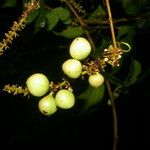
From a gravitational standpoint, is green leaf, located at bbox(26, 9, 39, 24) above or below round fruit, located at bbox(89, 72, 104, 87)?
above

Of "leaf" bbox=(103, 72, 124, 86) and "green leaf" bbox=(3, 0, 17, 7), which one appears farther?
"green leaf" bbox=(3, 0, 17, 7)

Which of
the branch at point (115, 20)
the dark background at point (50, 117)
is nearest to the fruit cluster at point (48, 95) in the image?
the branch at point (115, 20)

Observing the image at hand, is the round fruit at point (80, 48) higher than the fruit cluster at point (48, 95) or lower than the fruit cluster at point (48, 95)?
higher

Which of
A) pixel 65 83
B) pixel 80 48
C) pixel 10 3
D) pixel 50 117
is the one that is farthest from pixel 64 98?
pixel 50 117

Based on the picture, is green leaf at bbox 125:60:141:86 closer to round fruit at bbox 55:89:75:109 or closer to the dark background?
round fruit at bbox 55:89:75:109

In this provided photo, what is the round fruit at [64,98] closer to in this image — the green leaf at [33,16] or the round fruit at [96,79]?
the round fruit at [96,79]

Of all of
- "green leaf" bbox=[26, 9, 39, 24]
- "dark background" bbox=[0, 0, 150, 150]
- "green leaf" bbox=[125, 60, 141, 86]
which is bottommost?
"dark background" bbox=[0, 0, 150, 150]

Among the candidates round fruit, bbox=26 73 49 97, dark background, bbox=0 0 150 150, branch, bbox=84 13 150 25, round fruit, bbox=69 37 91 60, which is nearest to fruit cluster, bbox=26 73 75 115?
round fruit, bbox=26 73 49 97

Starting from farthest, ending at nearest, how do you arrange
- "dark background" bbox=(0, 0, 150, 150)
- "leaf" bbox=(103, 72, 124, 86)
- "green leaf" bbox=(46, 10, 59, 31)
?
1. "dark background" bbox=(0, 0, 150, 150)
2. "green leaf" bbox=(46, 10, 59, 31)
3. "leaf" bbox=(103, 72, 124, 86)

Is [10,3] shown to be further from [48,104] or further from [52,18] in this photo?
[48,104]
